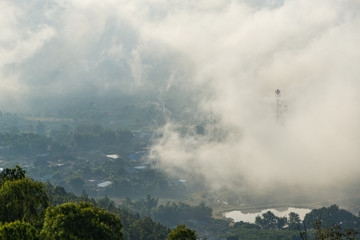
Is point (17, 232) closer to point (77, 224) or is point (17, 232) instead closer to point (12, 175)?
point (77, 224)

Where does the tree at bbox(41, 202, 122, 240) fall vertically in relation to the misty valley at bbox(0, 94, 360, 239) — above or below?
below

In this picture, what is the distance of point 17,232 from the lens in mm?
34688

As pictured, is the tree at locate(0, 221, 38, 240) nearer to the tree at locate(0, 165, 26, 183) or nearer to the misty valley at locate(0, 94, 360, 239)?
the tree at locate(0, 165, 26, 183)

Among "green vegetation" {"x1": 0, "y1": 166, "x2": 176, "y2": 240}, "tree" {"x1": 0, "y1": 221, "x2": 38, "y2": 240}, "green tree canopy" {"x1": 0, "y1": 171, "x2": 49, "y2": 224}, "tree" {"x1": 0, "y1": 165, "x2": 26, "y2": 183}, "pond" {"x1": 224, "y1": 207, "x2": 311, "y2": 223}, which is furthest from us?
"pond" {"x1": 224, "y1": 207, "x2": 311, "y2": 223}

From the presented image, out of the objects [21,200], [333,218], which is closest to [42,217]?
[21,200]

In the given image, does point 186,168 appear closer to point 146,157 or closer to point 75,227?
point 146,157

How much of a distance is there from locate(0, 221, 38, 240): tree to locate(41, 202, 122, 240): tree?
4.09 ft

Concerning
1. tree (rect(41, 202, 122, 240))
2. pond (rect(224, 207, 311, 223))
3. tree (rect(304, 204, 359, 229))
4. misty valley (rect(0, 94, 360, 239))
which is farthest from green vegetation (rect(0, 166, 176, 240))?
pond (rect(224, 207, 311, 223))

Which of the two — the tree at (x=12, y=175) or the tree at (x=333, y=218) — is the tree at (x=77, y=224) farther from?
the tree at (x=333, y=218)

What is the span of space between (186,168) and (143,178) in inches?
736

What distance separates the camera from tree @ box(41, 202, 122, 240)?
3666 cm

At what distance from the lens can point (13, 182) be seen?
43125 mm

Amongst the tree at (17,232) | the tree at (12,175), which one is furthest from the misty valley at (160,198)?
the tree at (17,232)

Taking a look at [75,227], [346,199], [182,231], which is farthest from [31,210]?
[346,199]
